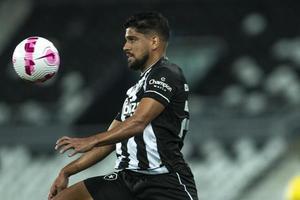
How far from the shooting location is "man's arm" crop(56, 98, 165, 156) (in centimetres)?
529

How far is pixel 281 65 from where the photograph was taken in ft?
51.3

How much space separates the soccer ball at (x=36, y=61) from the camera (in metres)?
6.13

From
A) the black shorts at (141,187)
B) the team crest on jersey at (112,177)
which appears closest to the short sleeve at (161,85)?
the black shorts at (141,187)

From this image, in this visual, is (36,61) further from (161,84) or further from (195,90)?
(195,90)

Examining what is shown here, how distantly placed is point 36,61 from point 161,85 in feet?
3.20

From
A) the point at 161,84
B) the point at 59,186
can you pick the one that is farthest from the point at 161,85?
the point at 59,186

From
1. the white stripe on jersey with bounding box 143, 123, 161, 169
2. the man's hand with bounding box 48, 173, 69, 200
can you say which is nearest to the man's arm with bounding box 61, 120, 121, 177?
the man's hand with bounding box 48, 173, 69, 200

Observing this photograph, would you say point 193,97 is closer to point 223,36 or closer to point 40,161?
point 223,36

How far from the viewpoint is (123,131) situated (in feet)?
18.0

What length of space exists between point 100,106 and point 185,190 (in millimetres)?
10164

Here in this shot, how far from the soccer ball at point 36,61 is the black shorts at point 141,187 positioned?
84 cm

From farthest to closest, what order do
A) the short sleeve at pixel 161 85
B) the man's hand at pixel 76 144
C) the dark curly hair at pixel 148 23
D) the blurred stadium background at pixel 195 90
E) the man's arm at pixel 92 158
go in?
the blurred stadium background at pixel 195 90
the man's arm at pixel 92 158
the dark curly hair at pixel 148 23
the short sleeve at pixel 161 85
the man's hand at pixel 76 144

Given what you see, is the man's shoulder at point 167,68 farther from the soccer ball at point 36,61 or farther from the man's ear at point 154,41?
the soccer ball at point 36,61

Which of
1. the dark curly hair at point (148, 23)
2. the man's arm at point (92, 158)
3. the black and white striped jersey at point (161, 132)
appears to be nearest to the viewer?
the black and white striped jersey at point (161, 132)
